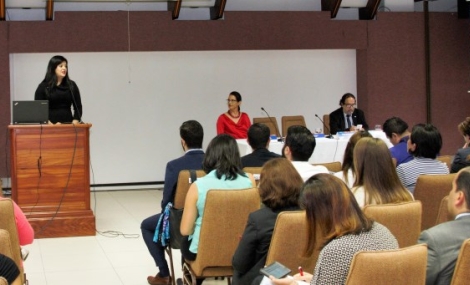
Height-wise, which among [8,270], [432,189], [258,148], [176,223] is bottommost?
[176,223]

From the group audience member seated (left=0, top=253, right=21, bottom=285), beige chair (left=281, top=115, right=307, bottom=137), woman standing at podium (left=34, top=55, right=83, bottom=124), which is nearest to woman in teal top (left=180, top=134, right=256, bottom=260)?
audience member seated (left=0, top=253, right=21, bottom=285)

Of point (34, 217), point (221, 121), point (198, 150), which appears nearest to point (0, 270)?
point (198, 150)

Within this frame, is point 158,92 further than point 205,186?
Yes

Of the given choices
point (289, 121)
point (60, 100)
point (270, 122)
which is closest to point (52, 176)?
point (60, 100)

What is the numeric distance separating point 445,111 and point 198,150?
7.90 metres

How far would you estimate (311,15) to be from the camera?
11.4 metres

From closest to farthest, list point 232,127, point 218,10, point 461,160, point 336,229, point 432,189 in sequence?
point 336,229, point 432,189, point 461,160, point 232,127, point 218,10

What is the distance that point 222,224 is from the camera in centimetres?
422

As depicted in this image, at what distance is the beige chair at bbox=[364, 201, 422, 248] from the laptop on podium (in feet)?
14.6

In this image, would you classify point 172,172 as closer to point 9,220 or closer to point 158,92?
point 9,220

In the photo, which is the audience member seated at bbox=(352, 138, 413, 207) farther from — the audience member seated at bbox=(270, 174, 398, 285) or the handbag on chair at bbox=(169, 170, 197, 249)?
the handbag on chair at bbox=(169, 170, 197, 249)

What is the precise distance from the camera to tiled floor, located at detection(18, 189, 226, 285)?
5.62 metres

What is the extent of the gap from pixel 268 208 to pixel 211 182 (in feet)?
2.90

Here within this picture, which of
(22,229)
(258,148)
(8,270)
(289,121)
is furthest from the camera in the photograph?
(289,121)
